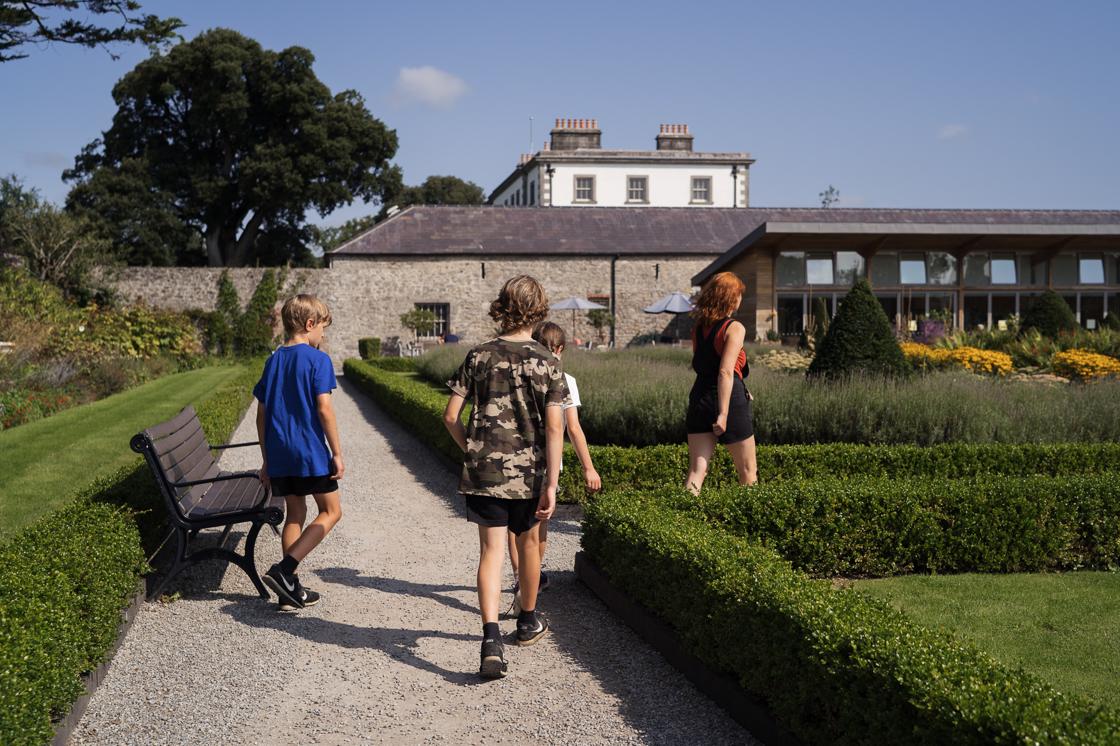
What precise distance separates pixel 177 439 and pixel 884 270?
22.6 meters

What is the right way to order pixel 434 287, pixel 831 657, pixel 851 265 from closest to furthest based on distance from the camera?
1. pixel 831 657
2. pixel 851 265
3. pixel 434 287

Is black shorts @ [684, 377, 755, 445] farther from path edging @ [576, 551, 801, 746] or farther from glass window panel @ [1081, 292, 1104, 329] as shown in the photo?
glass window panel @ [1081, 292, 1104, 329]

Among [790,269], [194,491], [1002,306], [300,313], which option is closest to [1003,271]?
[1002,306]

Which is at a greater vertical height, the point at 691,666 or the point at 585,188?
the point at 585,188

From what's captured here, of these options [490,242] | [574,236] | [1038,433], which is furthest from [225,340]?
[1038,433]

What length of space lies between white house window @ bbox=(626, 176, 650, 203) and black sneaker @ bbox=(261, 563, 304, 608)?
144 feet

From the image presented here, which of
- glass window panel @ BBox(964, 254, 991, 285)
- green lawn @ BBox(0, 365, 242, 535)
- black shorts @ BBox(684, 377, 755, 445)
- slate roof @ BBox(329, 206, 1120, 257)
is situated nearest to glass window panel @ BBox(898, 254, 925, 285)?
glass window panel @ BBox(964, 254, 991, 285)

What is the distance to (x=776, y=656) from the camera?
348 cm

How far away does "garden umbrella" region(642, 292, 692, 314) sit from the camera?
2834 centimetres

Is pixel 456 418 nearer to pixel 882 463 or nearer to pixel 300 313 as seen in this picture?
pixel 300 313

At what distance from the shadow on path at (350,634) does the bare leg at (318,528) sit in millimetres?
341

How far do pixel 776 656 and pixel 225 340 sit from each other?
94.9 ft

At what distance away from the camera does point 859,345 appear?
11609 mm

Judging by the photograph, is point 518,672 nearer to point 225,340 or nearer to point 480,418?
point 480,418
